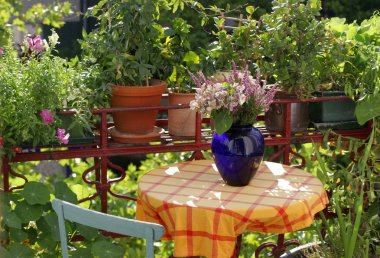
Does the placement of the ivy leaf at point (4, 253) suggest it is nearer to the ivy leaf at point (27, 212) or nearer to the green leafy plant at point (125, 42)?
the ivy leaf at point (27, 212)

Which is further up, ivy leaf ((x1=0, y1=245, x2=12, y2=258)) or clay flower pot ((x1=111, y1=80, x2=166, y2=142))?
clay flower pot ((x1=111, y1=80, x2=166, y2=142))

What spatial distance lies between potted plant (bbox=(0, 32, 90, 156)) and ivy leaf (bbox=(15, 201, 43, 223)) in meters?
0.23

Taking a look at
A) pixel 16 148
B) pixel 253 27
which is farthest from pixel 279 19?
pixel 16 148

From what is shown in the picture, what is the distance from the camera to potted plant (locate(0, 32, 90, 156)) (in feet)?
9.71

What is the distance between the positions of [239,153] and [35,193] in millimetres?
868

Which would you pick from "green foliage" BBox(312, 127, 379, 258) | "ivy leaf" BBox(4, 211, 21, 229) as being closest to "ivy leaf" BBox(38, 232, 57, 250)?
"ivy leaf" BBox(4, 211, 21, 229)

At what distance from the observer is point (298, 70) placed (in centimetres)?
334

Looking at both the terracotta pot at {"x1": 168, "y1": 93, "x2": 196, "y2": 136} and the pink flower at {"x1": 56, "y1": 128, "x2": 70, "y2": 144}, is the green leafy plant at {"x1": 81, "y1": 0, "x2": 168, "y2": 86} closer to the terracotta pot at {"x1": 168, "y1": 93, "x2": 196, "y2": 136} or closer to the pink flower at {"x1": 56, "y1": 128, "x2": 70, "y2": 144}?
the terracotta pot at {"x1": 168, "y1": 93, "x2": 196, "y2": 136}

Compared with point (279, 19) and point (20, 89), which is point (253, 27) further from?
point (20, 89)

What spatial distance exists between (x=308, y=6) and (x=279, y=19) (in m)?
0.14

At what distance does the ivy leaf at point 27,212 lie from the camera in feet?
10.2

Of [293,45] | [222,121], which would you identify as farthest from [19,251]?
[293,45]

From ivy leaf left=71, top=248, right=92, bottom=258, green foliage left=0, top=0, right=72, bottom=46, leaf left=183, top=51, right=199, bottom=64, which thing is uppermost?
green foliage left=0, top=0, right=72, bottom=46

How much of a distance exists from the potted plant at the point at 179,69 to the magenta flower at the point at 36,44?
535 mm
